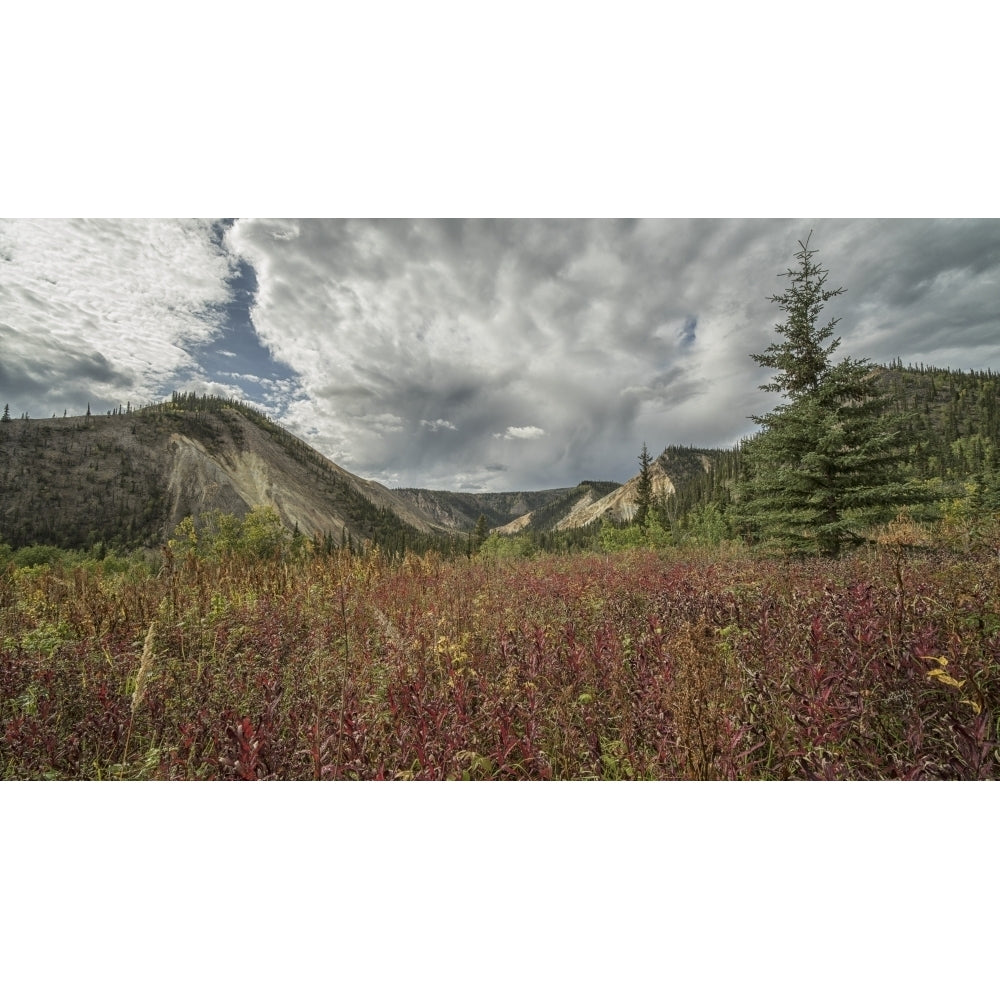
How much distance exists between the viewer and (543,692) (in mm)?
2699

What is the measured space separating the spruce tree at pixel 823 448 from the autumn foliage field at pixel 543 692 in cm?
406

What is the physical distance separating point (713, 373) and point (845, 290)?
1.81m

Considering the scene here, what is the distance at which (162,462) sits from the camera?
2643 inches

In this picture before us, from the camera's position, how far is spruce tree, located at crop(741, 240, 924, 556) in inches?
286

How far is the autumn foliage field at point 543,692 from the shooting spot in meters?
2.11

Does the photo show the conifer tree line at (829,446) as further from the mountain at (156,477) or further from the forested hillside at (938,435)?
the mountain at (156,477)

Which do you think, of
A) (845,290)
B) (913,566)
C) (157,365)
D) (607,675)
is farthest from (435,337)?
(913,566)

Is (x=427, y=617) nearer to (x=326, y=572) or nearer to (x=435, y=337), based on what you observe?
(x=326, y=572)

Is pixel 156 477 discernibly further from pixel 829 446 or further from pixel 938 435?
pixel 938 435

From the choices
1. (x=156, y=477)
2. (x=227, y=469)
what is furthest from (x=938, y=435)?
(x=227, y=469)

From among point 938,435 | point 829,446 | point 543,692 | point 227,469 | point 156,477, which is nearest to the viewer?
point 543,692

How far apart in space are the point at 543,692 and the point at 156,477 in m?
79.7

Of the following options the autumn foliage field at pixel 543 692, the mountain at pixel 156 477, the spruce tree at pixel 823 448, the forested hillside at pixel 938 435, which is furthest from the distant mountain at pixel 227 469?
the autumn foliage field at pixel 543 692

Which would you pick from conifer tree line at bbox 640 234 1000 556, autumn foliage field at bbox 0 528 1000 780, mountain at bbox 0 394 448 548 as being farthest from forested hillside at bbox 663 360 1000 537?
mountain at bbox 0 394 448 548
